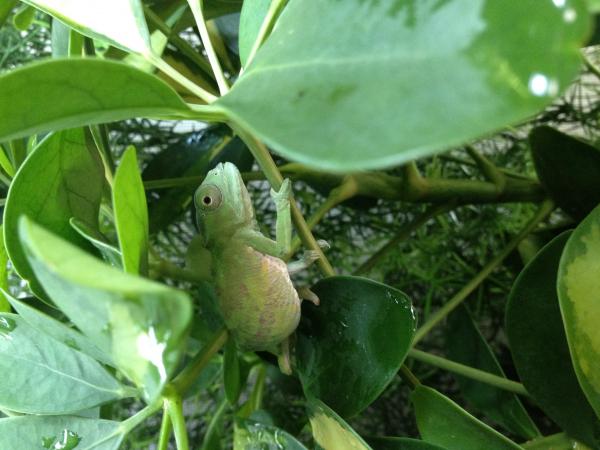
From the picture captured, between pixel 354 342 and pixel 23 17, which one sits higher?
pixel 23 17

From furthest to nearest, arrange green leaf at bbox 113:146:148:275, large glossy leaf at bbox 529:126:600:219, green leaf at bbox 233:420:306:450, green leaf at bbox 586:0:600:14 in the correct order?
large glossy leaf at bbox 529:126:600:219
green leaf at bbox 233:420:306:450
green leaf at bbox 113:146:148:275
green leaf at bbox 586:0:600:14

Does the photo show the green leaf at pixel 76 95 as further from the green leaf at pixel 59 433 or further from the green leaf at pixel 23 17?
the green leaf at pixel 23 17

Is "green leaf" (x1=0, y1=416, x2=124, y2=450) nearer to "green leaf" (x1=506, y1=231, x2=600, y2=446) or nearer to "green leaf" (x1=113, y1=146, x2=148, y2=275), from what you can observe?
"green leaf" (x1=113, y1=146, x2=148, y2=275)

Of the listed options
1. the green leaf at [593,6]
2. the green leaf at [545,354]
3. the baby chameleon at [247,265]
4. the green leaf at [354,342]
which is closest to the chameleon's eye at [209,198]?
the baby chameleon at [247,265]

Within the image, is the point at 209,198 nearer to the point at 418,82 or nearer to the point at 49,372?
the point at 49,372

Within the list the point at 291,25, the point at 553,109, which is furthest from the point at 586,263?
the point at 553,109

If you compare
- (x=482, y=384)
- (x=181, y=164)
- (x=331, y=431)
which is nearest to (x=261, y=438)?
(x=331, y=431)

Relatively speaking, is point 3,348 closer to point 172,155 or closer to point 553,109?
point 172,155

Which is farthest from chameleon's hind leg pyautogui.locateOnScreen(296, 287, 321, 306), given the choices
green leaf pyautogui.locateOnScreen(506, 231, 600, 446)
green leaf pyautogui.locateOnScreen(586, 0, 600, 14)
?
green leaf pyautogui.locateOnScreen(586, 0, 600, 14)
